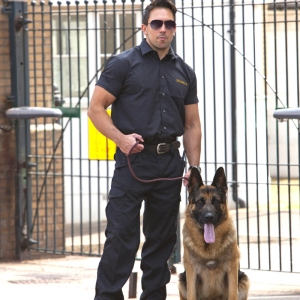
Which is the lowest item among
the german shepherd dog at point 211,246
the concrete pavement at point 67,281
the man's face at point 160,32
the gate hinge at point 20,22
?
the concrete pavement at point 67,281

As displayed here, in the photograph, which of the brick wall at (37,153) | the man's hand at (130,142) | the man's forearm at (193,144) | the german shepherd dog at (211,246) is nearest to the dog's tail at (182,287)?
the german shepherd dog at (211,246)

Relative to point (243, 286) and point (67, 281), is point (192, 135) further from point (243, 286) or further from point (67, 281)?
point (67, 281)

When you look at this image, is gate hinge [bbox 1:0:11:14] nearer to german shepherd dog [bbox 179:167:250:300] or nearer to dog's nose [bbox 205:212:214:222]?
german shepherd dog [bbox 179:167:250:300]

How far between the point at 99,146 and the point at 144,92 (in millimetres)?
3369

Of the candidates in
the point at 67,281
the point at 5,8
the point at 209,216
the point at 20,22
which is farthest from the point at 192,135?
the point at 5,8

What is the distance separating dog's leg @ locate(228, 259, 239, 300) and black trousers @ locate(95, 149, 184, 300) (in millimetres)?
493

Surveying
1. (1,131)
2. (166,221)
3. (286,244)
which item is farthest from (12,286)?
(286,244)

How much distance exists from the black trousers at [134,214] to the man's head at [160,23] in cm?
76

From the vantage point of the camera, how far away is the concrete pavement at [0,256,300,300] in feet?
24.8

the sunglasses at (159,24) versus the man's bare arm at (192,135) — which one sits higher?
the sunglasses at (159,24)

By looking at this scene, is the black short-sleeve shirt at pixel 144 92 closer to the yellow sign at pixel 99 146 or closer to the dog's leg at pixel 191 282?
the dog's leg at pixel 191 282

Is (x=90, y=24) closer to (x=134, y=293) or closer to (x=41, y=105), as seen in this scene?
(x=41, y=105)

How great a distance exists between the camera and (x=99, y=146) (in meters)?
9.08

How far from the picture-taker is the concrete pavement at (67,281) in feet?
24.8
